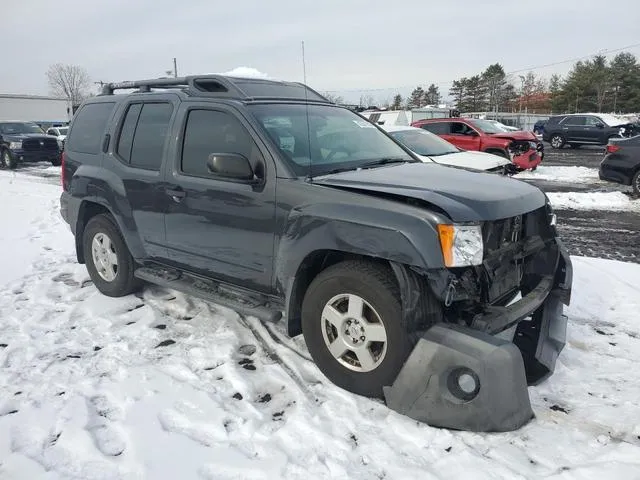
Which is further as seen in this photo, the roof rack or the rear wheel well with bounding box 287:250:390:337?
the roof rack

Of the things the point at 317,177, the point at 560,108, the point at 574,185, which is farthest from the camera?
the point at 560,108

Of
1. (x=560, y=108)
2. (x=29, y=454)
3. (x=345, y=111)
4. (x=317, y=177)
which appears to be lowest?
(x=29, y=454)

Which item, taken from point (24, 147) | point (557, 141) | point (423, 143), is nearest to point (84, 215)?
point (423, 143)

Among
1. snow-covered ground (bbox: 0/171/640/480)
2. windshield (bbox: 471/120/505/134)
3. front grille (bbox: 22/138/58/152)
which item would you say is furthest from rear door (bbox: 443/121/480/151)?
front grille (bbox: 22/138/58/152)

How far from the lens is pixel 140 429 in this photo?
296cm

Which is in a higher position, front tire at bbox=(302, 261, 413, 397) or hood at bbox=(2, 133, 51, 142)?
hood at bbox=(2, 133, 51, 142)

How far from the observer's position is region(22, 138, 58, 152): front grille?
1927 centimetres

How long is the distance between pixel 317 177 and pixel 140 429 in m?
1.86

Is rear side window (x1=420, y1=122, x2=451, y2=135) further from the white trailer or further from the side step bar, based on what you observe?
the white trailer

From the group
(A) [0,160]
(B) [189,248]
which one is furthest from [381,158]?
(A) [0,160]

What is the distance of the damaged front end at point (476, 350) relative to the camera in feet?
9.19

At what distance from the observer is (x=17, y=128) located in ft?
67.3

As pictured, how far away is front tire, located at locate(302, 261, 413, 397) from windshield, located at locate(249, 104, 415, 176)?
828 millimetres

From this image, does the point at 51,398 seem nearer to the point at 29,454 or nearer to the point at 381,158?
the point at 29,454
